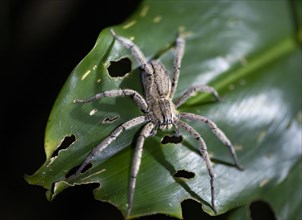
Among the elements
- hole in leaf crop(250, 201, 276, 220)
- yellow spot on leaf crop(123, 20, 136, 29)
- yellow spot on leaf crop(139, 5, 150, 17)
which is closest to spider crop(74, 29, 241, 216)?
yellow spot on leaf crop(123, 20, 136, 29)

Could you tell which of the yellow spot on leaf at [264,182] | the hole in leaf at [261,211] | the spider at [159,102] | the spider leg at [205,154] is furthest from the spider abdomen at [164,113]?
the hole in leaf at [261,211]

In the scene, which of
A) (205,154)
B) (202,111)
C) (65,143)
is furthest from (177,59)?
(65,143)

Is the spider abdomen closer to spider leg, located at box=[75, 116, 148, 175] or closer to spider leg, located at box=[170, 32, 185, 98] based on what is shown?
spider leg, located at box=[170, 32, 185, 98]

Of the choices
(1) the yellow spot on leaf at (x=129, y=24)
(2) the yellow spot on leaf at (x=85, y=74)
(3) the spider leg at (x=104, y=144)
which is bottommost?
(3) the spider leg at (x=104, y=144)

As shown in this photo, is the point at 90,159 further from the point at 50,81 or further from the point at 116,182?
the point at 50,81

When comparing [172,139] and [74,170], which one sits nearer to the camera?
[74,170]

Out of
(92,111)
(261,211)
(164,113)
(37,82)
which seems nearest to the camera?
(92,111)

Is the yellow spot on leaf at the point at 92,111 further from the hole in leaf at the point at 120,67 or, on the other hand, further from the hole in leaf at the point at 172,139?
the hole in leaf at the point at 172,139

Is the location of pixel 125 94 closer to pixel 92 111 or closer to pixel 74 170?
pixel 92 111

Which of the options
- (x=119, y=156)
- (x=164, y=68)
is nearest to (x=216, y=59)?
(x=164, y=68)
